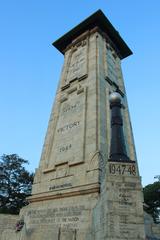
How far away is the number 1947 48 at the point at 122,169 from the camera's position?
7.22 metres

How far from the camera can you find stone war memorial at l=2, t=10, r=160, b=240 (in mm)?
6727

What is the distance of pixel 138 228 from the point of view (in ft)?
20.5

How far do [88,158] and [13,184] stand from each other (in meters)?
25.2

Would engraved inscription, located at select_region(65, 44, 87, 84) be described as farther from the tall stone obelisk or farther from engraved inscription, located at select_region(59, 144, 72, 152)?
engraved inscription, located at select_region(59, 144, 72, 152)

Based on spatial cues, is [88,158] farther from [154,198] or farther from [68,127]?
[154,198]

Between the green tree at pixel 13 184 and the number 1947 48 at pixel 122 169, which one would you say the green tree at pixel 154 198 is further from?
the number 1947 48 at pixel 122 169

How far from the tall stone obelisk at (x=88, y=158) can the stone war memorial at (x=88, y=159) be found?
2cm

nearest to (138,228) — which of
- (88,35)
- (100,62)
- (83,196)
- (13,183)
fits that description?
(83,196)

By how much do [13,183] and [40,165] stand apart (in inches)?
859

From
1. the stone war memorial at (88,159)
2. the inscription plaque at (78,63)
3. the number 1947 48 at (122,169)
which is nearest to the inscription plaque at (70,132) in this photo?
the stone war memorial at (88,159)

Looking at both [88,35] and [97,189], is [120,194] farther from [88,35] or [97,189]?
[88,35]

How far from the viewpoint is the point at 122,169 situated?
730 centimetres

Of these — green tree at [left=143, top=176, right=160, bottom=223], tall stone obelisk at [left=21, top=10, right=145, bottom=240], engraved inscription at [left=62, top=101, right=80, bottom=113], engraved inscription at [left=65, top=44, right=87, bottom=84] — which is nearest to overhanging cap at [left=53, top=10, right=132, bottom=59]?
tall stone obelisk at [left=21, top=10, right=145, bottom=240]

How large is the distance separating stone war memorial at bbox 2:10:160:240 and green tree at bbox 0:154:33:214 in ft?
64.5
